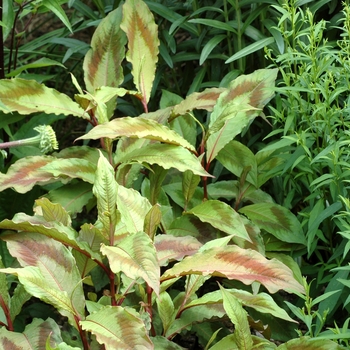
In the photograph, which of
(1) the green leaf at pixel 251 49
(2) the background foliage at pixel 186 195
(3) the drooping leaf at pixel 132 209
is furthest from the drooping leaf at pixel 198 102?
(3) the drooping leaf at pixel 132 209

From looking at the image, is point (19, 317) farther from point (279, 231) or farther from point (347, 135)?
point (347, 135)

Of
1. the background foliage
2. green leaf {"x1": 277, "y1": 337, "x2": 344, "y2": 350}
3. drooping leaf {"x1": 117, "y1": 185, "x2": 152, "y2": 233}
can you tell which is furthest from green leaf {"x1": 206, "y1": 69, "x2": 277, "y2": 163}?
green leaf {"x1": 277, "y1": 337, "x2": 344, "y2": 350}

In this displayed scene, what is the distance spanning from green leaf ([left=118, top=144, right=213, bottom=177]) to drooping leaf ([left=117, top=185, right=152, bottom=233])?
0.15 meters

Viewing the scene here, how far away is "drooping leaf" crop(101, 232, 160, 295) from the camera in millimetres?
1809

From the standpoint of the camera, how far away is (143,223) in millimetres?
2123

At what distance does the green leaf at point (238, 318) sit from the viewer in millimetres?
1866

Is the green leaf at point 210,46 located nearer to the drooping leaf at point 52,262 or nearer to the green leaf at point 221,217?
the green leaf at point 221,217

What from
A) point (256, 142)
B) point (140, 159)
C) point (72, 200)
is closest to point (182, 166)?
point (140, 159)

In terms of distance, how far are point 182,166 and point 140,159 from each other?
5.6 inches

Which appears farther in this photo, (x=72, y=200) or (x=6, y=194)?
(x=6, y=194)

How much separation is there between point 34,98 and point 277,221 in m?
0.89

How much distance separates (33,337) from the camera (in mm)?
2039

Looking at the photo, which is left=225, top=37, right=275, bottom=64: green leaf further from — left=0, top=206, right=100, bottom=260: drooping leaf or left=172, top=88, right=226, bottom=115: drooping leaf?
left=0, top=206, right=100, bottom=260: drooping leaf

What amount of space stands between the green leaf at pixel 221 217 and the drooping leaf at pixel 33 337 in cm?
57
